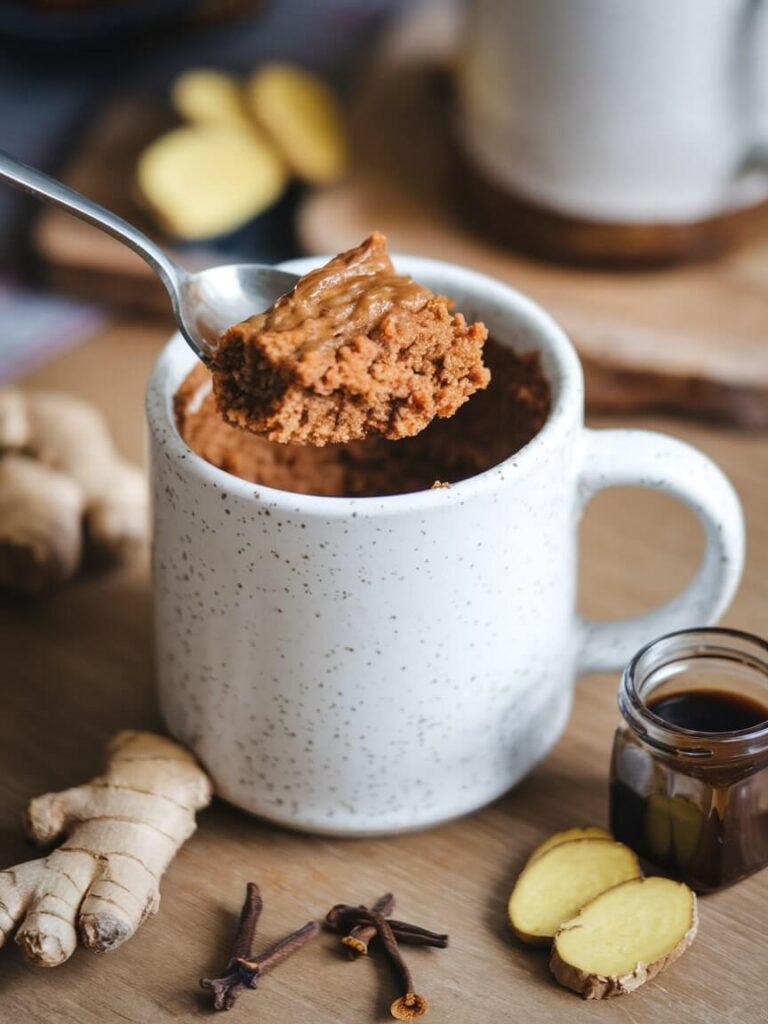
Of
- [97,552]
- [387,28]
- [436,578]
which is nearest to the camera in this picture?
[436,578]

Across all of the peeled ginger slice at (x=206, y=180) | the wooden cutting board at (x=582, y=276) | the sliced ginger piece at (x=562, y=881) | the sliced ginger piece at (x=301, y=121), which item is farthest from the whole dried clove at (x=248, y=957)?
the sliced ginger piece at (x=301, y=121)

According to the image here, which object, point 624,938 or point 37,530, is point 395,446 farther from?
point 624,938

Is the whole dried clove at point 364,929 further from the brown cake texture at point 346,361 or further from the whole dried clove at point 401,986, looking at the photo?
the brown cake texture at point 346,361

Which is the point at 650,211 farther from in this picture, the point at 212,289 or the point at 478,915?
the point at 478,915

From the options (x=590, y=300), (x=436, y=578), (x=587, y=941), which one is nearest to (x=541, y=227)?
(x=590, y=300)

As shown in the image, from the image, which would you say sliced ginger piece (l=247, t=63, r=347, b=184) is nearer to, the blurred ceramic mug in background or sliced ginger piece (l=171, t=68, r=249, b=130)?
sliced ginger piece (l=171, t=68, r=249, b=130)

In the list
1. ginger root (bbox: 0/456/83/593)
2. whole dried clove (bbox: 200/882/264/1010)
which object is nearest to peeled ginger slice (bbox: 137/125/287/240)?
ginger root (bbox: 0/456/83/593)
